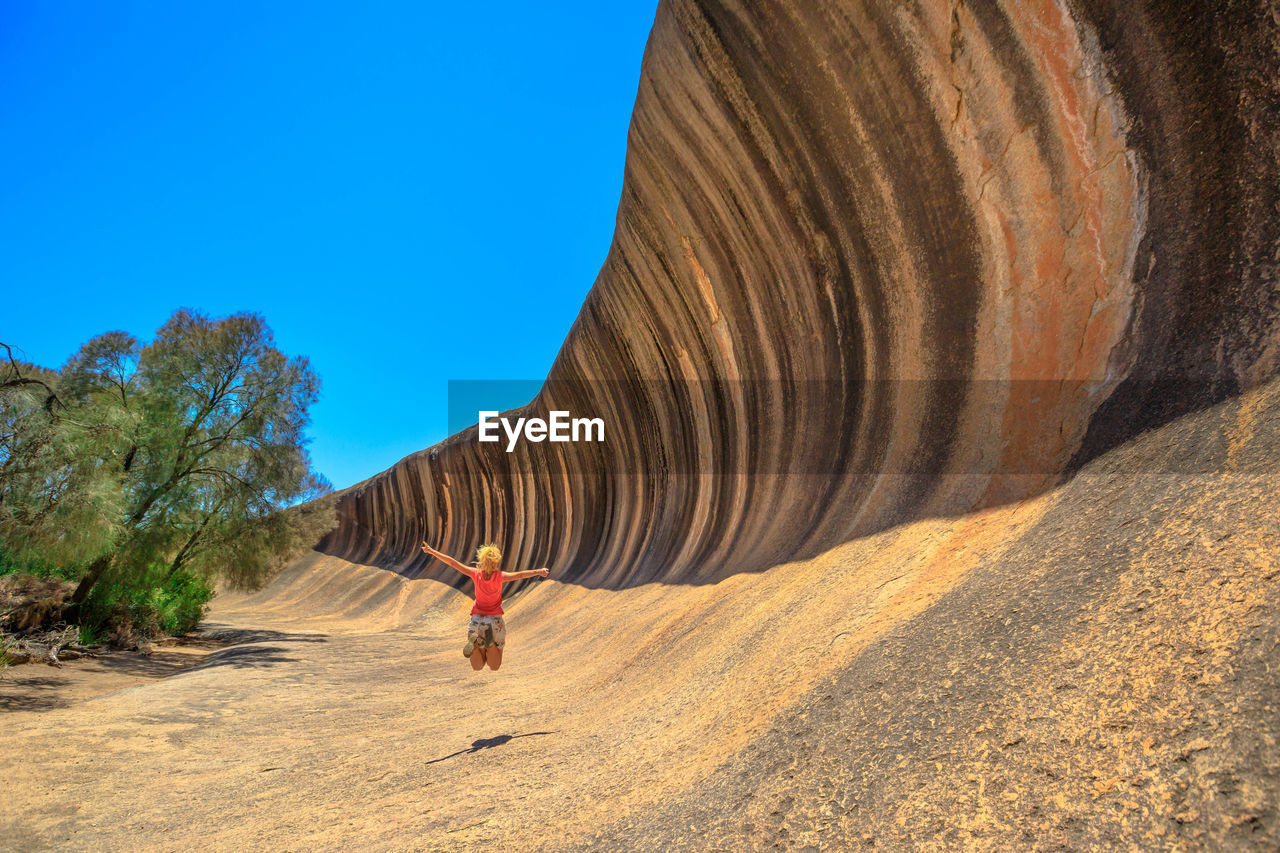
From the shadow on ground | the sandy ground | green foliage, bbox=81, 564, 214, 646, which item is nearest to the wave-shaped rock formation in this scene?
the sandy ground

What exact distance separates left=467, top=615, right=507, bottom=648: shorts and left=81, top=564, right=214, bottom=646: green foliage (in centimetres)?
1104

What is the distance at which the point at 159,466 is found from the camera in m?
13.1

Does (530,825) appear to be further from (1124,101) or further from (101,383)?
(101,383)

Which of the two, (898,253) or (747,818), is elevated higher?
(898,253)

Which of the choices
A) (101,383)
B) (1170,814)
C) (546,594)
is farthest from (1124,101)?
(101,383)

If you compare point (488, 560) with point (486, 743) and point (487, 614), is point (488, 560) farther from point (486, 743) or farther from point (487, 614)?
point (486, 743)

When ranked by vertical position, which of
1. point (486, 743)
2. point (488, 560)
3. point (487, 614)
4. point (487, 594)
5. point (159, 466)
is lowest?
point (486, 743)

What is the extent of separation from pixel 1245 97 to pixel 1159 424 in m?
1.58

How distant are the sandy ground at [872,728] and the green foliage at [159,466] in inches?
133

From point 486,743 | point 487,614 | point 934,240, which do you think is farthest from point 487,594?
point 934,240

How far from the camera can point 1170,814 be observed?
1.71m

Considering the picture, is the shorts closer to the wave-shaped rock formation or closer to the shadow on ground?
the shadow on ground

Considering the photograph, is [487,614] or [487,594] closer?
[487,594]

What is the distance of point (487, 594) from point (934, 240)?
4.30 metres
